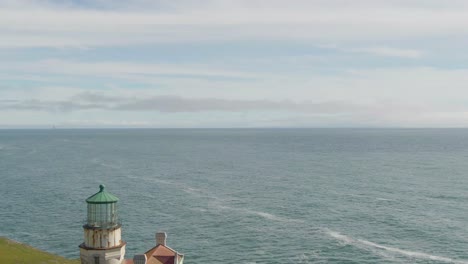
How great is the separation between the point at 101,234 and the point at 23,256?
33.3 m

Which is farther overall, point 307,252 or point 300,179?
point 300,179

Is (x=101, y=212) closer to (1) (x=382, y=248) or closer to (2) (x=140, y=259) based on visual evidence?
(2) (x=140, y=259)

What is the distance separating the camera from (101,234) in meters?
34.0

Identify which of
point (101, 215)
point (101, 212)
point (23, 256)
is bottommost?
point (23, 256)

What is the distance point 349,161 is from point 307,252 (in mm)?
130560

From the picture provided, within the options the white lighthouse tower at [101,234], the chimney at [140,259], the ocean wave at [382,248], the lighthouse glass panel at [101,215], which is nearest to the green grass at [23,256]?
the white lighthouse tower at [101,234]

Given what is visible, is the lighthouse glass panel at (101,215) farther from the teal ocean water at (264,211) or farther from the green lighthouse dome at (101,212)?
the teal ocean water at (264,211)

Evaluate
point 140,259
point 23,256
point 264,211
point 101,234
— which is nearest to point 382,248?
point 264,211

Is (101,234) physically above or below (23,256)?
above

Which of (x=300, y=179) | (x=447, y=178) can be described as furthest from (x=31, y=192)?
(x=447, y=178)

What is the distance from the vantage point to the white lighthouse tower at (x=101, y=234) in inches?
1329

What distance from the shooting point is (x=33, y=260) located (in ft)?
195

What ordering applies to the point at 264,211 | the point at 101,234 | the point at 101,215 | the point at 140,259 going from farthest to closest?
1. the point at 264,211
2. the point at 140,259
3. the point at 101,215
4. the point at 101,234

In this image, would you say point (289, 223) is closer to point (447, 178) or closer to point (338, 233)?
point (338, 233)
